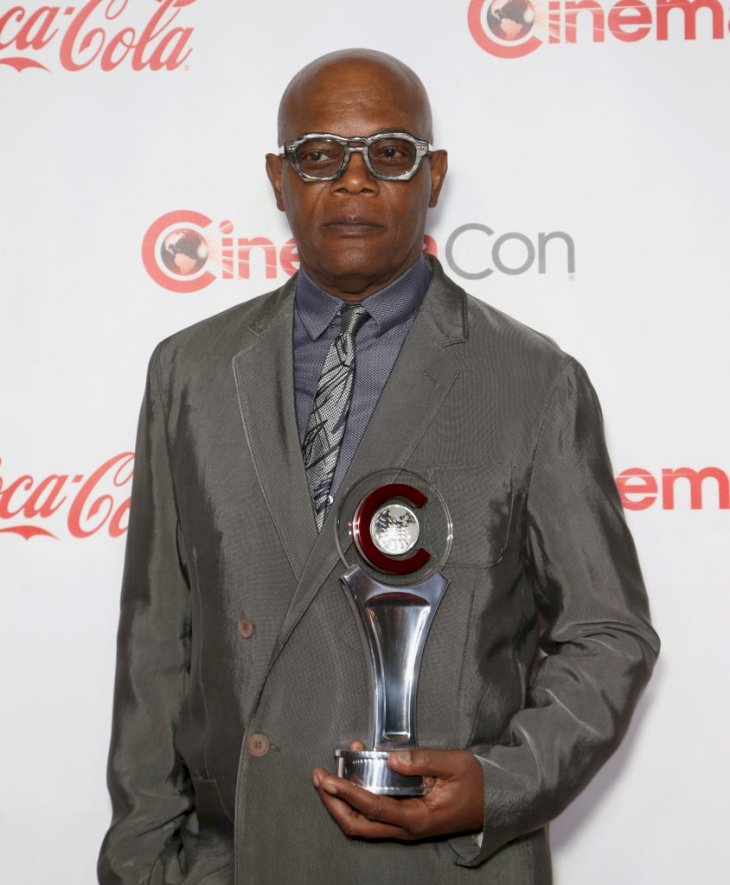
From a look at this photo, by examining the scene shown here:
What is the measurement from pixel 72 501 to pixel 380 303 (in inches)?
28.3

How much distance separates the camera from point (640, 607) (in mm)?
1521

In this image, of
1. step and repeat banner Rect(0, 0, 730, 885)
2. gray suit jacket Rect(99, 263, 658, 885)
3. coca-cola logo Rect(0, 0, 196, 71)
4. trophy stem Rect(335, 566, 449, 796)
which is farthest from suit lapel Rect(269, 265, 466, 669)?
coca-cola logo Rect(0, 0, 196, 71)

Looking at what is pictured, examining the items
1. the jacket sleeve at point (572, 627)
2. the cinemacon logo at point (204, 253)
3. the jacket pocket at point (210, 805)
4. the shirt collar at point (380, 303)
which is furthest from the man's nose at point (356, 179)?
the jacket pocket at point (210, 805)

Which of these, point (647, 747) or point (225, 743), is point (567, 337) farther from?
point (225, 743)

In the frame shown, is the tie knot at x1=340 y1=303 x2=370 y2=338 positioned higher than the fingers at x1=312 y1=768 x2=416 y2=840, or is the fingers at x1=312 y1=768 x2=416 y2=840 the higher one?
the tie knot at x1=340 y1=303 x2=370 y2=338

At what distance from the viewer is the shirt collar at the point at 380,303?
63.2 inches

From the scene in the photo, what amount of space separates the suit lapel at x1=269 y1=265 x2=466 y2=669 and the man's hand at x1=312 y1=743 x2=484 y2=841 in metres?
0.22

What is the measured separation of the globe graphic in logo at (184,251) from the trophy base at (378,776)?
1.01m

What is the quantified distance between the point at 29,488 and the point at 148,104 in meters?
0.65

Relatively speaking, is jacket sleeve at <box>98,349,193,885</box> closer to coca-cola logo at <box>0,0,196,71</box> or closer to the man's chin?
the man's chin

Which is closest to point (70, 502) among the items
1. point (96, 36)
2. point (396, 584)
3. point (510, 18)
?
point (96, 36)

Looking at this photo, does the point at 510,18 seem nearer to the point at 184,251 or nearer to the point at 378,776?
the point at 184,251

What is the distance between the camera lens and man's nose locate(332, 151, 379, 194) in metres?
1.55

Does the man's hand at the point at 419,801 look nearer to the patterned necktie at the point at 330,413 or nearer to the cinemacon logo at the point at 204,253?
the patterned necktie at the point at 330,413
